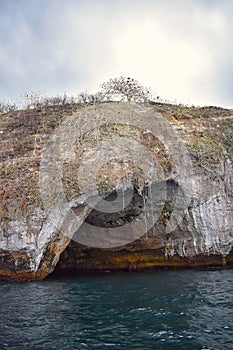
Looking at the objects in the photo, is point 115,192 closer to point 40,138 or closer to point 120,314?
point 40,138

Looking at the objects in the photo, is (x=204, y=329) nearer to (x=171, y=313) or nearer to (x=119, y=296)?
(x=171, y=313)

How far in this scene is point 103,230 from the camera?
71.3 feet

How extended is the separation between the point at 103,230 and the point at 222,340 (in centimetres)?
1356

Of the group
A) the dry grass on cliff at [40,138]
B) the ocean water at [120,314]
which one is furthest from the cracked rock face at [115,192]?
the ocean water at [120,314]

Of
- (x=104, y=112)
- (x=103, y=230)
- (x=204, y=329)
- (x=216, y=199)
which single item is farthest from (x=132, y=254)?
(x=204, y=329)

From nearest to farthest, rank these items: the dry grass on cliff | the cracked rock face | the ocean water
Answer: the ocean water < the cracked rock face < the dry grass on cliff

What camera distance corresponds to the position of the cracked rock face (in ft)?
59.5

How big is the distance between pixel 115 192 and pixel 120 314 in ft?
28.6

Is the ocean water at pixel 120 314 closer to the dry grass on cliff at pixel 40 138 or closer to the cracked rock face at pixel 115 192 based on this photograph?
the cracked rock face at pixel 115 192

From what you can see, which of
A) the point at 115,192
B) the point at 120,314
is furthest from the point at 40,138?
the point at 120,314

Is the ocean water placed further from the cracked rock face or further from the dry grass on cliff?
the dry grass on cliff

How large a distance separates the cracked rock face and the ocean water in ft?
9.42

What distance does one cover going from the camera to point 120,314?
11180mm

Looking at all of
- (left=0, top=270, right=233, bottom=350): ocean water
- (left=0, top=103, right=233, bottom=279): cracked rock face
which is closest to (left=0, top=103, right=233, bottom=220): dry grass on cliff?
(left=0, top=103, right=233, bottom=279): cracked rock face
